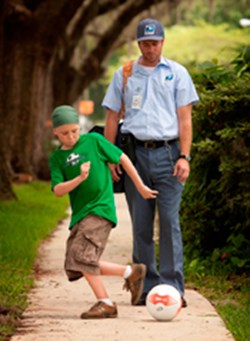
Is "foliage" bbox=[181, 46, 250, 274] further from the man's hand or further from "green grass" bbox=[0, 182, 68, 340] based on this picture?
"green grass" bbox=[0, 182, 68, 340]

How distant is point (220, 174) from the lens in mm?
10383

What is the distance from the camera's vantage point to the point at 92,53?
3162 centimetres

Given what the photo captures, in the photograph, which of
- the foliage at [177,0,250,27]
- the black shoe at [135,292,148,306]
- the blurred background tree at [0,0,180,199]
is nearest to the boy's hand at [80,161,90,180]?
the black shoe at [135,292,148,306]

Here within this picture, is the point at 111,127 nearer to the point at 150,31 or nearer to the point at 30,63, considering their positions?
the point at 150,31

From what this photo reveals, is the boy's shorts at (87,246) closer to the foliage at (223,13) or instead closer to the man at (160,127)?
the man at (160,127)

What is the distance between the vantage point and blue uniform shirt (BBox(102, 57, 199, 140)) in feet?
27.0

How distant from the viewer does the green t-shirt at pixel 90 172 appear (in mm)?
7777

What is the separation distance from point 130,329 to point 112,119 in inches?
73.6

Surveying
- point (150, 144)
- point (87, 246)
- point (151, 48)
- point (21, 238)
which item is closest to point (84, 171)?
point (87, 246)

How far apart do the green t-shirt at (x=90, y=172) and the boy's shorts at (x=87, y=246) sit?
0.06 m

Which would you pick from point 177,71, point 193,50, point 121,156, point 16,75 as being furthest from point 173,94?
point 193,50

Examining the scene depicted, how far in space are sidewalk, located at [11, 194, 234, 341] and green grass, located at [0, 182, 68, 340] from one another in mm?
105

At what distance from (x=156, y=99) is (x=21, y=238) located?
4.69 meters

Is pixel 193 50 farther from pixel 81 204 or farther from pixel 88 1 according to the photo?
pixel 81 204
